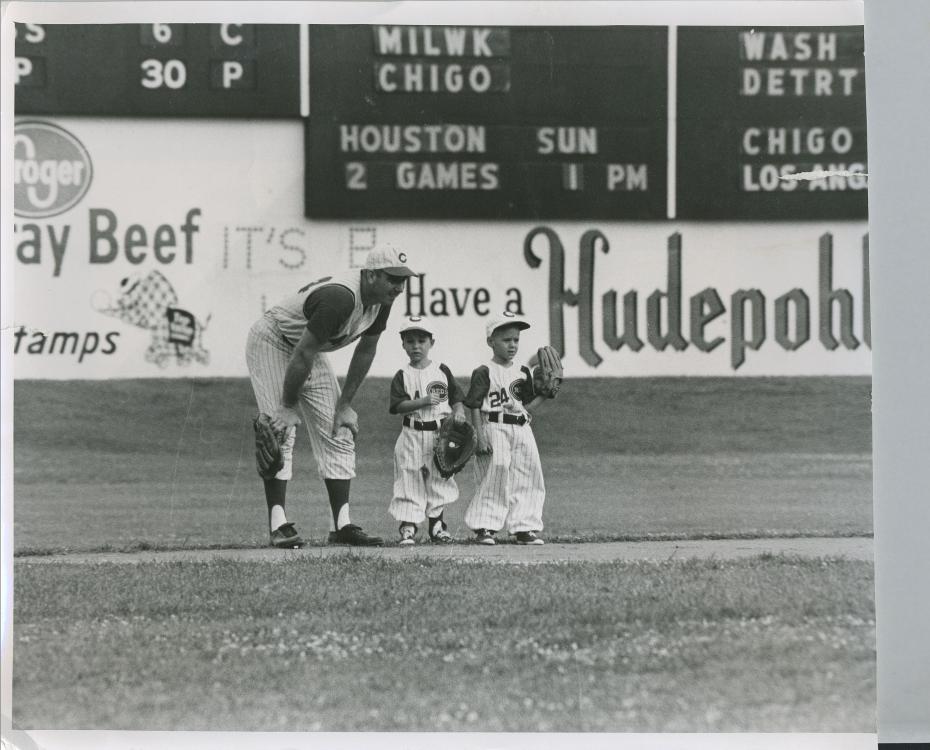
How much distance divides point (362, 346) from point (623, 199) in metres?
1.47

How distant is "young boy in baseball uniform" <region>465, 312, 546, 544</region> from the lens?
6078 millimetres

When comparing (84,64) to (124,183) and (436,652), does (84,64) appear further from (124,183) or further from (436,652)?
(436,652)

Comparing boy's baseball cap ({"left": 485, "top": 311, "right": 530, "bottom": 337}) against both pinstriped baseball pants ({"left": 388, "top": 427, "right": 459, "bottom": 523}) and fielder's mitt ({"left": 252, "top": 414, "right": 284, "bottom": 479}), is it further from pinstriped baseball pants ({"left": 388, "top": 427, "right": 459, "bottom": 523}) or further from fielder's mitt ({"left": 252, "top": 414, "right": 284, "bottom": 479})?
fielder's mitt ({"left": 252, "top": 414, "right": 284, "bottom": 479})

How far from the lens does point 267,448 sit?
19.8 feet

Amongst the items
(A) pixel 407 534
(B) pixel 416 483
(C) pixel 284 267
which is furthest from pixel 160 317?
(A) pixel 407 534

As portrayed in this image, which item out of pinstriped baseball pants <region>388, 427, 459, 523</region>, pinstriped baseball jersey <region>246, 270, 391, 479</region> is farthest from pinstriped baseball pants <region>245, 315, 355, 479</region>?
pinstriped baseball pants <region>388, 427, 459, 523</region>

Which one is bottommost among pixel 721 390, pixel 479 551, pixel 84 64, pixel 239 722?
pixel 239 722

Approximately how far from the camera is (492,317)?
6035 mm

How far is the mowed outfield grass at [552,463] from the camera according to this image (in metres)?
6.00

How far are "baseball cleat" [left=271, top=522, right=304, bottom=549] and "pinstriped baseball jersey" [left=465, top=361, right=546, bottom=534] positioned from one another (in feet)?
2.78

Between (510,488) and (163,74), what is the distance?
8.67ft

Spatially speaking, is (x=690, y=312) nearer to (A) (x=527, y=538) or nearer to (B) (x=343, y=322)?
(A) (x=527, y=538)

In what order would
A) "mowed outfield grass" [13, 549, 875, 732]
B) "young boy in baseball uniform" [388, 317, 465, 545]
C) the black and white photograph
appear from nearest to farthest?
"mowed outfield grass" [13, 549, 875, 732] < the black and white photograph < "young boy in baseball uniform" [388, 317, 465, 545]

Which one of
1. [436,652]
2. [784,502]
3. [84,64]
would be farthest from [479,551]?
[84,64]
